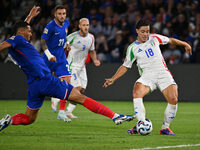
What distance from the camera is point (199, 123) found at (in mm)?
10117

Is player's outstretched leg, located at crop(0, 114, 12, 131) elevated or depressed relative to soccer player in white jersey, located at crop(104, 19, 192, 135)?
depressed

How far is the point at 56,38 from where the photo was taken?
10898 mm

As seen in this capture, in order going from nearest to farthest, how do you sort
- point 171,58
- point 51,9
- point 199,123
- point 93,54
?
1. point 199,123
2. point 93,54
3. point 171,58
4. point 51,9

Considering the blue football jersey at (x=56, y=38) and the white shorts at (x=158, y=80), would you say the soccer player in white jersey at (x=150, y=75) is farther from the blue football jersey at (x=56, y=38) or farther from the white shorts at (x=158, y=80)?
the blue football jersey at (x=56, y=38)

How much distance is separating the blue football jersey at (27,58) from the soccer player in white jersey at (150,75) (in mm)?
1251

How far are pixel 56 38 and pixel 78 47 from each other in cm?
139

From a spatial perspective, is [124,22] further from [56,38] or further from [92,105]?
[92,105]

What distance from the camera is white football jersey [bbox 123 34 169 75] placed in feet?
27.5

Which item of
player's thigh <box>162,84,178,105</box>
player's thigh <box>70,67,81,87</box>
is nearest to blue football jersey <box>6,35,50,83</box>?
player's thigh <box>162,84,178,105</box>

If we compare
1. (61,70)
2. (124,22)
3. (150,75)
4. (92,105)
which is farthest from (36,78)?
(124,22)

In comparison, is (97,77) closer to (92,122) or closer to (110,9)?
(110,9)

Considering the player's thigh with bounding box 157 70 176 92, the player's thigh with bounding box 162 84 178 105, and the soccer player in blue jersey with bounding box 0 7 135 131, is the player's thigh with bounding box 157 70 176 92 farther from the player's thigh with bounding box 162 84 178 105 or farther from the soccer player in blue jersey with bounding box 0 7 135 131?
the soccer player in blue jersey with bounding box 0 7 135 131

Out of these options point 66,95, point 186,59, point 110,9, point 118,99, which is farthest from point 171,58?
point 66,95

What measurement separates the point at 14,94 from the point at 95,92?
3.15m
